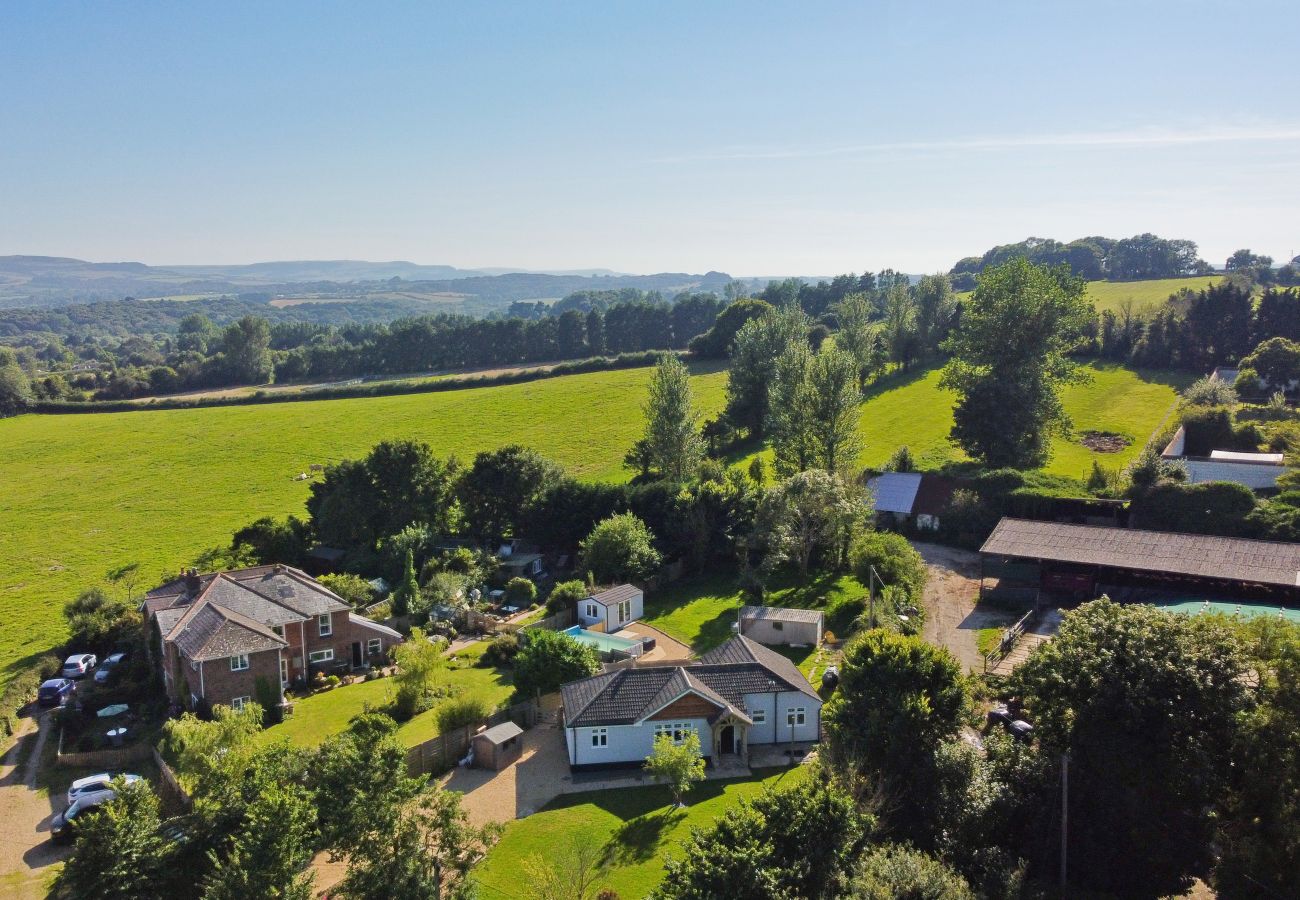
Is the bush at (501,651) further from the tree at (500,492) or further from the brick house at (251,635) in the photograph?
the tree at (500,492)

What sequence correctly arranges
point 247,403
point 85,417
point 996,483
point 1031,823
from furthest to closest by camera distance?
point 247,403 → point 85,417 → point 996,483 → point 1031,823

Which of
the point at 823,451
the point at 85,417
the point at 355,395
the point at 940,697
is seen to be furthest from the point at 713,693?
the point at 85,417

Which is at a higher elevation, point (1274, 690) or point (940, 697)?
point (1274, 690)

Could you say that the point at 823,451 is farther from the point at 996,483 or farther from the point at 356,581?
the point at 356,581

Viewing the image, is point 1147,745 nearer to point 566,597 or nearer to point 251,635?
point 566,597

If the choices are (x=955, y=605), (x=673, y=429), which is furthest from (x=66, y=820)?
(x=673, y=429)

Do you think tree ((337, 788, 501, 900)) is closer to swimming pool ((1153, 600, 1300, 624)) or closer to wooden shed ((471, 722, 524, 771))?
wooden shed ((471, 722, 524, 771))

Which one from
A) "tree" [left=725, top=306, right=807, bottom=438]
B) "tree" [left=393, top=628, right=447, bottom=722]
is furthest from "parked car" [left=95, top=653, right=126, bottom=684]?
"tree" [left=725, top=306, right=807, bottom=438]
